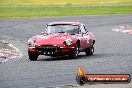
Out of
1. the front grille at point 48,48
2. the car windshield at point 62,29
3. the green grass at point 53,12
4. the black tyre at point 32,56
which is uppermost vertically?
the car windshield at point 62,29

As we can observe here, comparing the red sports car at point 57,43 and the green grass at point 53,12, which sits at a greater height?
the red sports car at point 57,43

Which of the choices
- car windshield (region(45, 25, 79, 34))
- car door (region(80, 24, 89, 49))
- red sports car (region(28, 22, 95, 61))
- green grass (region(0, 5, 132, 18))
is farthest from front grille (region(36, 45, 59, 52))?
green grass (region(0, 5, 132, 18))

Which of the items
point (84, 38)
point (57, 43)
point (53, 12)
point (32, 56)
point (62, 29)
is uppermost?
point (62, 29)

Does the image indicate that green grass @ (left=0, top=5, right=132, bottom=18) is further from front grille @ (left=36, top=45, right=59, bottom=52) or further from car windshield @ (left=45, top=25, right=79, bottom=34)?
front grille @ (left=36, top=45, right=59, bottom=52)

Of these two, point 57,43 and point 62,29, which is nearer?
point 57,43

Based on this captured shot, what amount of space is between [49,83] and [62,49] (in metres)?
6.46

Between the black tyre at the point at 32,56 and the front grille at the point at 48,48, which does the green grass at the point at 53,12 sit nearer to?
the black tyre at the point at 32,56

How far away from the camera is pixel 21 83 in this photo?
39.5 ft

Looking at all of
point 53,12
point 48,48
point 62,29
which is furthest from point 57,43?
point 53,12

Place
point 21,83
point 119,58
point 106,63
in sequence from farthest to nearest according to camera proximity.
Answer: point 119,58
point 106,63
point 21,83

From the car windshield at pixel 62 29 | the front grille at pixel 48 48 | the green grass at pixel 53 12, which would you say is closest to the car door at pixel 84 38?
the car windshield at pixel 62 29

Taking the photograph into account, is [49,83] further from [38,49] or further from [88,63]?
[38,49]

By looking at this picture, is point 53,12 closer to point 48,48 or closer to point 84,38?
point 84,38

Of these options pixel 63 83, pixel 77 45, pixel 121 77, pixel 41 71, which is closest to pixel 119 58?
pixel 77 45
